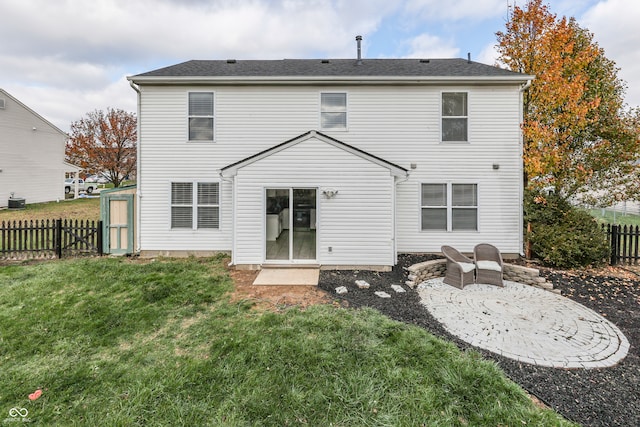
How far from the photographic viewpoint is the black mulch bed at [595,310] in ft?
9.66

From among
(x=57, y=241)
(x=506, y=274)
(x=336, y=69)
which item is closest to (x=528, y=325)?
(x=506, y=274)

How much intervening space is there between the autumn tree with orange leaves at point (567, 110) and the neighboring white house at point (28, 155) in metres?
29.6

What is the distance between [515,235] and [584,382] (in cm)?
657

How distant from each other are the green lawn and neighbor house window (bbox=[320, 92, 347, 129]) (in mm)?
6180

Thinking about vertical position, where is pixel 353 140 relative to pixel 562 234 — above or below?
above

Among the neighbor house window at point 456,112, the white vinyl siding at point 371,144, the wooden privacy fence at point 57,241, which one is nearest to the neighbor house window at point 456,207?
the white vinyl siding at point 371,144

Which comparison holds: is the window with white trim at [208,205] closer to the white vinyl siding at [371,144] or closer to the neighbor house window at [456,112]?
the white vinyl siding at [371,144]

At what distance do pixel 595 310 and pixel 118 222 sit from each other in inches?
504

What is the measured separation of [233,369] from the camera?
11.2 ft

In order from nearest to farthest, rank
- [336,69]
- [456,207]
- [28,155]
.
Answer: [456,207] → [336,69] → [28,155]

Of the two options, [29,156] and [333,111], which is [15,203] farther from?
[333,111]

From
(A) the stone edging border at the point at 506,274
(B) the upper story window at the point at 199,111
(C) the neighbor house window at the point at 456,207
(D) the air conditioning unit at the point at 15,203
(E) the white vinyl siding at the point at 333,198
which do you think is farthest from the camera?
(D) the air conditioning unit at the point at 15,203

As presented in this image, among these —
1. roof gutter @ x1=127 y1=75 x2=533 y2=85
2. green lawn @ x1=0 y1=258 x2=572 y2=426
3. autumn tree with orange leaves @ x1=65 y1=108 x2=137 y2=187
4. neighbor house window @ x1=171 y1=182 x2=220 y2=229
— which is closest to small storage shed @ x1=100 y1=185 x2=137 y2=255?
neighbor house window @ x1=171 y1=182 x2=220 y2=229

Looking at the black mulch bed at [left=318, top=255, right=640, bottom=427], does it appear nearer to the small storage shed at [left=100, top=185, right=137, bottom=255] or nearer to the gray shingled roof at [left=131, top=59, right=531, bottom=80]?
the gray shingled roof at [left=131, top=59, right=531, bottom=80]
